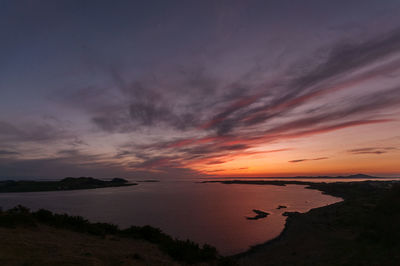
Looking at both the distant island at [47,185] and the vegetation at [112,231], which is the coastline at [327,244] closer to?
the vegetation at [112,231]

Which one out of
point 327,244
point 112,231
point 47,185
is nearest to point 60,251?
point 112,231

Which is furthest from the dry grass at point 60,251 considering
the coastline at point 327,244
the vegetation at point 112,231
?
the coastline at point 327,244

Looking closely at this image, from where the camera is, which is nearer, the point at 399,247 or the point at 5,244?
the point at 5,244

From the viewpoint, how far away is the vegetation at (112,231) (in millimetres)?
17359

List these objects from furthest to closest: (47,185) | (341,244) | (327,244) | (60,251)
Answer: (47,185)
(327,244)
(341,244)
(60,251)

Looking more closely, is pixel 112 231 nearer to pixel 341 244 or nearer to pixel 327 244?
pixel 327 244

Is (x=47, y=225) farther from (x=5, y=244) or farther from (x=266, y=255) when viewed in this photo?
(x=266, y=255)

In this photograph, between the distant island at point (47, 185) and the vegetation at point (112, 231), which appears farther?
the distant island at point (47, 185)

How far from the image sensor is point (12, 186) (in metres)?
148

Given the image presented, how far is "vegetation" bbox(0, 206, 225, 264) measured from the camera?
57.0 ft

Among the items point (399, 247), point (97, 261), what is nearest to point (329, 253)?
point (399, 247)

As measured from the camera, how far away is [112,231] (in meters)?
23.2

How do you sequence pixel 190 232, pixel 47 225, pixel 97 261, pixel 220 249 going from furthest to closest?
pixel 190 232, pixel 220 249, pixel 47 225, pixel 97 261

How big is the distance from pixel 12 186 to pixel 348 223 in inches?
7762
